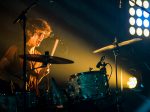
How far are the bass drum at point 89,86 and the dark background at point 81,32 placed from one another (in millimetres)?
1269

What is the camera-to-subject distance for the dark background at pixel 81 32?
6.09 m

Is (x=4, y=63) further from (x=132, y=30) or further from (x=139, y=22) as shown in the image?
(x=139, y=22)

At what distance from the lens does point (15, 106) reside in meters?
4.71

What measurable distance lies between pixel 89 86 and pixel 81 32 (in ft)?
5.96

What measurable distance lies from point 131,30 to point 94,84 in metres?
2.59

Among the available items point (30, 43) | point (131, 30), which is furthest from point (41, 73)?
point (131, 30)

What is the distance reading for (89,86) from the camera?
5293 mm

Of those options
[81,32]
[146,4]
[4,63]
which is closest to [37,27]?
[4,63]

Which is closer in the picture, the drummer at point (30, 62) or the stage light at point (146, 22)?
the drummer at point (30, 62)

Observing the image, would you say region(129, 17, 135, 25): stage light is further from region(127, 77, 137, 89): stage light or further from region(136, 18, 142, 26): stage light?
region(127, 77, 137, 89): stage light

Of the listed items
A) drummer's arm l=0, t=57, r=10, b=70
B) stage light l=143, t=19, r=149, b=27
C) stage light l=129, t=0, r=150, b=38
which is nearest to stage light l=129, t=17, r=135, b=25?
stage light l=129, t=0, r=150, b=38

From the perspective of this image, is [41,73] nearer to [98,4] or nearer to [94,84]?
[94,84]

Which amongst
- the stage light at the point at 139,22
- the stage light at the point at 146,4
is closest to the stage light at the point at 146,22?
the stage light at the point at 139,22

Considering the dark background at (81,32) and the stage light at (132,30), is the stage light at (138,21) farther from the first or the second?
the dark background at (81,32)
